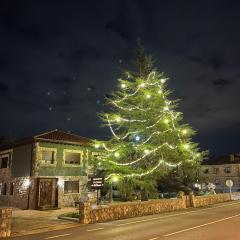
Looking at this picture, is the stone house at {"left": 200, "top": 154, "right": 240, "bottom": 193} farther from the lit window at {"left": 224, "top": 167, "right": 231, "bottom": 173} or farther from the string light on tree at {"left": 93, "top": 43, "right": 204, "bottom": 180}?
the string light on tree at {"left": 93, "top": 43, "right": 204, "bottom": 180}

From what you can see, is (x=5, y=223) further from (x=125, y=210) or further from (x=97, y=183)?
(x=125, y=210)

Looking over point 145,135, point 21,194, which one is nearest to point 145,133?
point 145,135

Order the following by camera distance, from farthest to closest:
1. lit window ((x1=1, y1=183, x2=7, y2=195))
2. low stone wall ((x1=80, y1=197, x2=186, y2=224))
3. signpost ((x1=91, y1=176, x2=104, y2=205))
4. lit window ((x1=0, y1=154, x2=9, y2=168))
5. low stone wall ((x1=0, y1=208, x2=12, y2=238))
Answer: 1. lit window ((x1=0, y1=154, x2=9, y2=168))
2. lit window ((x1=1, y1=183, x2=7, y2=195))
3. signpost ((x1=91, y1=176, x2=104, y2=205))
4. low stone wall ((x1=80, y1=197, x2=186, y2=224))
5. low stone wall ((x1=0, y1=208, x2=12, y2=238))

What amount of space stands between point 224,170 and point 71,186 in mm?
51879

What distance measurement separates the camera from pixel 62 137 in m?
32.4

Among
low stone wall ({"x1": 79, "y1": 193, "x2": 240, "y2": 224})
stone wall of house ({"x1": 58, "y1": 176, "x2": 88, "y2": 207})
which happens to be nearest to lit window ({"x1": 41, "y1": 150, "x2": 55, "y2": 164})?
stone wall of house ({"x1": 58, "y1": 176, "x2": 88, "y2": 207})

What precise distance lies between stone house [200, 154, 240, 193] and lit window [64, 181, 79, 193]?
45202 mm

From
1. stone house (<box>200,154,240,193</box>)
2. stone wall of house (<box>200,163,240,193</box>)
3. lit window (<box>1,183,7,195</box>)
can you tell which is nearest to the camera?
lit window (<box>1,183,7,195</box>)

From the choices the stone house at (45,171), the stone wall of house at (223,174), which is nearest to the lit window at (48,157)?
the stone house at (45,171)

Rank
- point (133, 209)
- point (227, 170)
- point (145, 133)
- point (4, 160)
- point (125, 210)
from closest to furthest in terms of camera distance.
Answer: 1. point (125, 210)
2. point (133, 209)
3. point (145, 133)
4. point (4, 160)
5. point (227, 170)

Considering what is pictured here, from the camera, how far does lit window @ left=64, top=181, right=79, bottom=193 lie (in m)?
31.5

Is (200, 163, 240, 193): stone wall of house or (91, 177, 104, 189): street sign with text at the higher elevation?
(200, 163, 240, 193): stone wall of house

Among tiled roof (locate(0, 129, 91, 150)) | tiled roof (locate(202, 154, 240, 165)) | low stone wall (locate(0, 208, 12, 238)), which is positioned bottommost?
low stone wall (locate(0, 208, 12, 238))

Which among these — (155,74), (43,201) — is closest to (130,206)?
(43,201)
